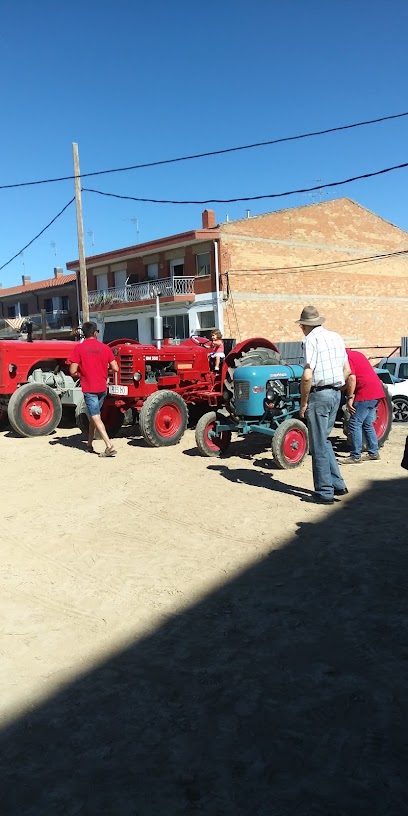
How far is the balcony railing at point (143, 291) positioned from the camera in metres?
30.3

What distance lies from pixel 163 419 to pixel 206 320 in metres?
21.6

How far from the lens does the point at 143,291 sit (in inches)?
1299

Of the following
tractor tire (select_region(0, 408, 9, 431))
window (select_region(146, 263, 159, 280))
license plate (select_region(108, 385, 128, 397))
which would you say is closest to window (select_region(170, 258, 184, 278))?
window (select_region(146, 263, 159, 280))

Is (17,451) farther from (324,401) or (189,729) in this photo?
(189,729)

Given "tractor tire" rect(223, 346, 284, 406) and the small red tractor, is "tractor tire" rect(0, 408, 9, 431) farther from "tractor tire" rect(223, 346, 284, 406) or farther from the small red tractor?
"tractor tire" rect(223, 346, 284, 406)

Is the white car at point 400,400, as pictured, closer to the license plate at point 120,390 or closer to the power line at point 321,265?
the license plate at point 120,390

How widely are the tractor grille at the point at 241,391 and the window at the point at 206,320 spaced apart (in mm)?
22364

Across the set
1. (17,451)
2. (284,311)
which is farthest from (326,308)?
(17,451)

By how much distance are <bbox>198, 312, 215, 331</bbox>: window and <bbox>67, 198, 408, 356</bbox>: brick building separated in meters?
0.05

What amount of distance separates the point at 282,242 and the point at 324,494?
27.3m

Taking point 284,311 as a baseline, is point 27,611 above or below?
below

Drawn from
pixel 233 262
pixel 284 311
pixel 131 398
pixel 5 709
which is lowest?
pixel 5 709

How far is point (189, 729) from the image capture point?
2.44 meters

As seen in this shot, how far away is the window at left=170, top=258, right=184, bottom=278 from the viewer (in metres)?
31.5
